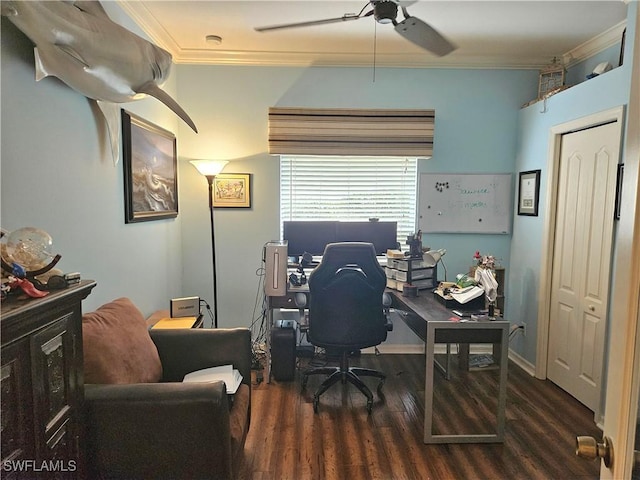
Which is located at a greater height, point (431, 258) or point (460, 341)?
point (431, 258)

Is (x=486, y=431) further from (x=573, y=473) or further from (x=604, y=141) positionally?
(x=604, y=141)

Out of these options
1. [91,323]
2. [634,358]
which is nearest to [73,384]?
[91,323]

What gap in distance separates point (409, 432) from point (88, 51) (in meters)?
2.66

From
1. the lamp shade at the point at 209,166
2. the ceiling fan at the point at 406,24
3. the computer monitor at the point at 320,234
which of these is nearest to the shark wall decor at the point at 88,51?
the ceiling fan at the point at 406,24

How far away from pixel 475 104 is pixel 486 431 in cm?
275

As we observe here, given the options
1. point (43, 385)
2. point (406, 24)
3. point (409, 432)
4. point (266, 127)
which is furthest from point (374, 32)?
point (43, 385)

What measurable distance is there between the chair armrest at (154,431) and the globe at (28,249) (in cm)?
58

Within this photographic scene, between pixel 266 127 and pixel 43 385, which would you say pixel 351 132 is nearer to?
pixel 266 127

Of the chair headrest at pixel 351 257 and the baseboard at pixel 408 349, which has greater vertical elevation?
the chair headrest at pixel 351 257

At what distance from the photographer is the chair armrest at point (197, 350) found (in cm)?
216

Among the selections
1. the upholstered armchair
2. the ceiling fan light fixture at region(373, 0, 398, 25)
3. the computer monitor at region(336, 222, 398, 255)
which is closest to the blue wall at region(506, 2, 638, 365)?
the computer monitor at region(336, 222, 398, 255)

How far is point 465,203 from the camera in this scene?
369cm

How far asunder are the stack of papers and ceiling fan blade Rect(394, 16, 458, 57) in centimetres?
206

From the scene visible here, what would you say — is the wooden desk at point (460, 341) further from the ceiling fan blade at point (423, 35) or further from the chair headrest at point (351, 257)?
the ceiling fan blade at point (423, 35)
